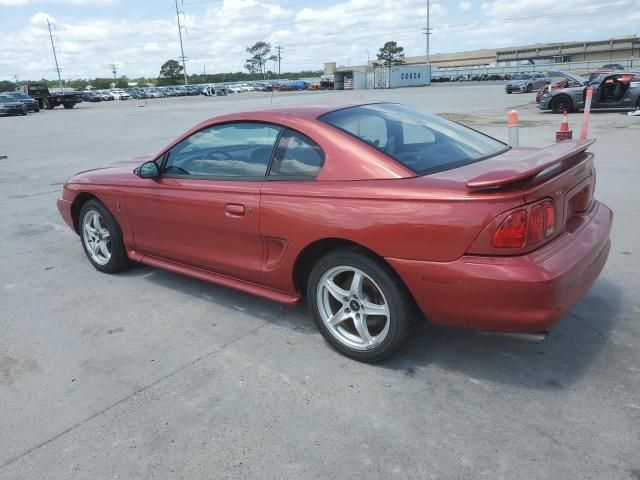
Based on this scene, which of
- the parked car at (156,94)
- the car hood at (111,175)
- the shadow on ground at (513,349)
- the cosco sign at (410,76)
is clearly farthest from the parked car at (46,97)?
the shadow on ground at (513,349)

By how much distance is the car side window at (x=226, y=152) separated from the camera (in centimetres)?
345

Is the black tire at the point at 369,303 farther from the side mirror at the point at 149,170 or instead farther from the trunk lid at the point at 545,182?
the side mirror at the point at 149,170

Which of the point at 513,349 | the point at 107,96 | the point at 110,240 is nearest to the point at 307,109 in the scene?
the point at 513,349

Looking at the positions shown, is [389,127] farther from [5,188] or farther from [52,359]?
[5,188]

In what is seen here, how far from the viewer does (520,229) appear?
2457 mm

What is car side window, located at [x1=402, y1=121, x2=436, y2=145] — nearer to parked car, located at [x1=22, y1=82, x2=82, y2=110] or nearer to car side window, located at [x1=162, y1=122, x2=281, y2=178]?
car side window, located at [x1=162, y1=122, x2=281, y2=178]

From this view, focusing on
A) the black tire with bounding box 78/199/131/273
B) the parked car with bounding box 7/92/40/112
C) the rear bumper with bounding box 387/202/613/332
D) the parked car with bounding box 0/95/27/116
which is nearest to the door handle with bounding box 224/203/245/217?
the rear bumper with bounding box 387/202/613/332

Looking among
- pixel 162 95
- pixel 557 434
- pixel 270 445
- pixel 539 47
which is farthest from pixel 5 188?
pixel 539 47

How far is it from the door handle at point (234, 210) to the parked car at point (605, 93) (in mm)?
16952

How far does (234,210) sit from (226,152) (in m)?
0.57

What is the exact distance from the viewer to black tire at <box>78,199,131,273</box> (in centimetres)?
452

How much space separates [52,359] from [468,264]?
259 cm

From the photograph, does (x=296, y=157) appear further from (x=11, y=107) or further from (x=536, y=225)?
(x=11, y=107)

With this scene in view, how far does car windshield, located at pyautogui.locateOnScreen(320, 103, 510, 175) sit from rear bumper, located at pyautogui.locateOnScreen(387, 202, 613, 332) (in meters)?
0.62
